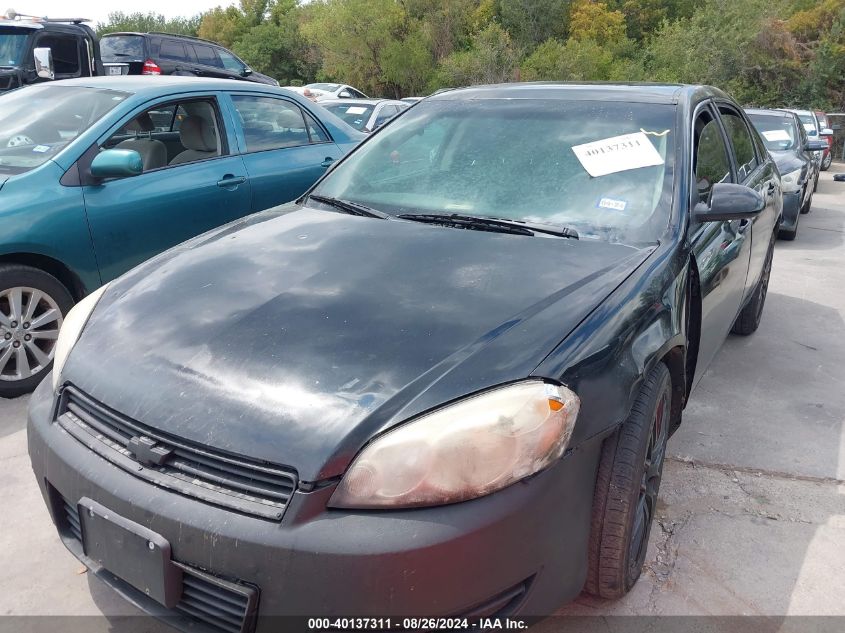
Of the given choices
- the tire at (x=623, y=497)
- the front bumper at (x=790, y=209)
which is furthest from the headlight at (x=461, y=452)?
the front bumper at (x=790, y=209)

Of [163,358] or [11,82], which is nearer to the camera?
[163,358]

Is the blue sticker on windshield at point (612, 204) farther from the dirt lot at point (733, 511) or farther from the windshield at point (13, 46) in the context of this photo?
the windshield at point (13, 46)

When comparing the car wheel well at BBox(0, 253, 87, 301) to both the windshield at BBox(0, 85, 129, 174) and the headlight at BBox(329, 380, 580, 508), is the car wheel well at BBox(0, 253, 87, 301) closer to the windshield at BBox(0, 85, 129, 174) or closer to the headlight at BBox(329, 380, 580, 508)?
the windshield at BBox(0, 85, 129, 174)

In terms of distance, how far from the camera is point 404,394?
1741 mm

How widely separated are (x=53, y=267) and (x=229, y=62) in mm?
14321

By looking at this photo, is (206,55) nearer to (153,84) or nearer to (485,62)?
(153,84)

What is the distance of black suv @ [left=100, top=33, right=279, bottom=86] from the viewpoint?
47.9 feet

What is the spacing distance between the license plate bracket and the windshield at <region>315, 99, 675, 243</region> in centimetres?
160

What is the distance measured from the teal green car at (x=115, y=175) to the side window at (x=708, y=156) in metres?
2.78

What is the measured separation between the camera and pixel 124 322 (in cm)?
220

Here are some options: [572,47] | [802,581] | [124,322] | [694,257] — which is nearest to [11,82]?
[124,322]

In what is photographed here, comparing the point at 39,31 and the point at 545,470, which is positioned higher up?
the point at 39,31

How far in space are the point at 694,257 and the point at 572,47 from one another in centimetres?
4106

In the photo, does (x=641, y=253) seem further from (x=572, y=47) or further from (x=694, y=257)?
(x=572, y=47)
